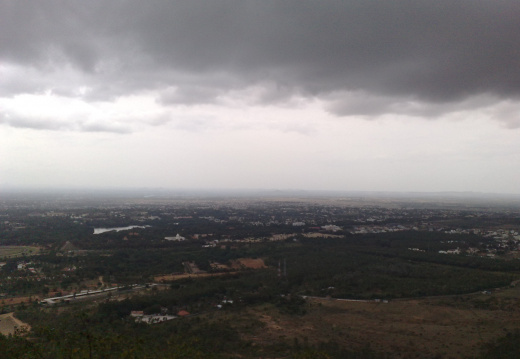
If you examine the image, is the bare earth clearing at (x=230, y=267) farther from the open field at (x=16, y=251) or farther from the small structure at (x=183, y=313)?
the open field at (x=16, y=251)

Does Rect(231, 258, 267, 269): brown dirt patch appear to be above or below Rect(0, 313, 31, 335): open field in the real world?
above

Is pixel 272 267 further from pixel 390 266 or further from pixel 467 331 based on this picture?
pixel 467 331

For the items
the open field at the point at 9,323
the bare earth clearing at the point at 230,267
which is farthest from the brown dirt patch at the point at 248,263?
the open field at the point at 9,323

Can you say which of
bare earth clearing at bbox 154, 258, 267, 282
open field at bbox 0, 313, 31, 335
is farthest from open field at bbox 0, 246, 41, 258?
open field at bbox 0, 313, 31, 335

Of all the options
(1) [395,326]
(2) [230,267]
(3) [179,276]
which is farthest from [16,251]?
(1) [395,326]

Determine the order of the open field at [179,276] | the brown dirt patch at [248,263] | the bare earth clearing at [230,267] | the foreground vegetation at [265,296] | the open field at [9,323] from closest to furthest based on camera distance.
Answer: the foreground vegetation at [265,296]
the open field at [9,323]
the open field at [179,276]
the bare earth clearing at [230,267]
the brown dirt patch at [248,263]

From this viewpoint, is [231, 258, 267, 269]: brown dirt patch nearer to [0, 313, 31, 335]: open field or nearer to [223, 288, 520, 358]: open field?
[223, 288, 520, 358]: open field
